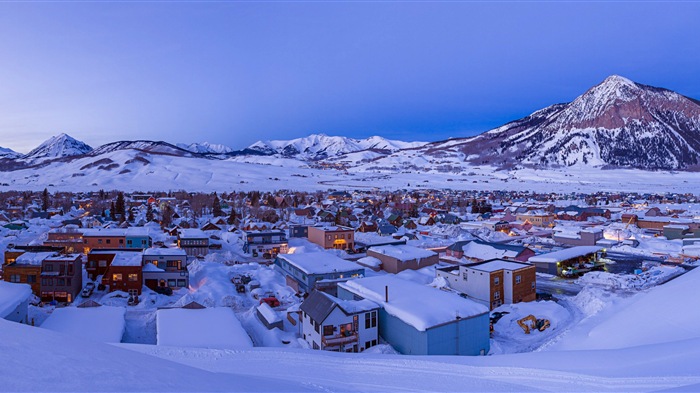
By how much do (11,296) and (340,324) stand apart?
789cm

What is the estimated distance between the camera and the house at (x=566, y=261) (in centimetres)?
1795

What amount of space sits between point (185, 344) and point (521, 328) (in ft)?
27.0

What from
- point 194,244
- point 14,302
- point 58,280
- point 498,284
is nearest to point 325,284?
point 498,284

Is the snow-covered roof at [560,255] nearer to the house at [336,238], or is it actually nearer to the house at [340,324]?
the house at [336,238]

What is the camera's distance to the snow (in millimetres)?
9578

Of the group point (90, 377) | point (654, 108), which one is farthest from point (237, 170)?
point (654, 108)

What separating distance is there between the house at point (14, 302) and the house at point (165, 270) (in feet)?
12.6

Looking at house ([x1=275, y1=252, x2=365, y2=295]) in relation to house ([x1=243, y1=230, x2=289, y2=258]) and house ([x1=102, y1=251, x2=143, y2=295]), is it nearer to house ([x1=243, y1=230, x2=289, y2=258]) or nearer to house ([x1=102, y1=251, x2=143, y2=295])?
house ([x1=102, y1=251, x2=143, y2=295])

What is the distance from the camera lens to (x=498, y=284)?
45.5 feet

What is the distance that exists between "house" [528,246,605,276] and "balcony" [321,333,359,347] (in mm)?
11605

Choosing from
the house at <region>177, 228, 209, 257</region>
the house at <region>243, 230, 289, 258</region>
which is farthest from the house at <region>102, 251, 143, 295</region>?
the house at <region>243, 230, 289, 258</region>

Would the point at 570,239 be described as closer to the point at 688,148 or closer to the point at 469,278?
the point at 469,278

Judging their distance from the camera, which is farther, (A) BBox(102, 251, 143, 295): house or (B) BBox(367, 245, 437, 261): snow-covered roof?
(B) BBox(367, 245, 437, 261): snow-covered roof

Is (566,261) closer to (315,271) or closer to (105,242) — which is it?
(315,271)
